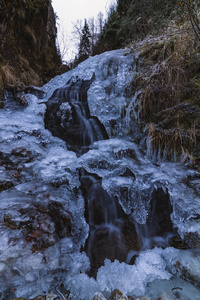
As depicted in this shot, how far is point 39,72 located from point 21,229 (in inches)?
281

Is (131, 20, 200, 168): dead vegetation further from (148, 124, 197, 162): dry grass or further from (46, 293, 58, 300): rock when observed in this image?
(46, 293, 58, 300): rock

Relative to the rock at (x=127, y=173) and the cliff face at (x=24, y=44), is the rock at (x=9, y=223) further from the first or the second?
the cliff face at (x=24, y=44)

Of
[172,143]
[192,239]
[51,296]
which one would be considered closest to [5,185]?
[51,296]

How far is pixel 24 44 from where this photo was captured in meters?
5.98

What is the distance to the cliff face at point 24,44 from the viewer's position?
4891mm

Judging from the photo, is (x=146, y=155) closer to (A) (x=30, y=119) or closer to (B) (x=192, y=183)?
(B) (x=192, y=183)

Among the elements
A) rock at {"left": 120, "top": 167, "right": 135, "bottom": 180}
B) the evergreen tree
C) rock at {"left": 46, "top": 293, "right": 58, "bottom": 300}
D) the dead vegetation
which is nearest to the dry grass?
the dead vegetation

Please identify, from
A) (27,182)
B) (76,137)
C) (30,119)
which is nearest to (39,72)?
(30,119)

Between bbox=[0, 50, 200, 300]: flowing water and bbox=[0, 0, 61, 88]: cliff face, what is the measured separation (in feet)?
7.62

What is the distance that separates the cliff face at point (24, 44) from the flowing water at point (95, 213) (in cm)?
232

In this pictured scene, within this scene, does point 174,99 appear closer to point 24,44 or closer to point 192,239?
point 192,239

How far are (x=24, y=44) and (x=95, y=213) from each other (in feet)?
23.6

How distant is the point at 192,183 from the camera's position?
2.37 meters

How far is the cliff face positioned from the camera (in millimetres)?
4891
